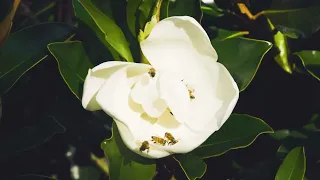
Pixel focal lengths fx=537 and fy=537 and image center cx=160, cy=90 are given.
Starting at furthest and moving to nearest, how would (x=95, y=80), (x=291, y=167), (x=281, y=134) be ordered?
(x=281, y=134)
(x=291, y=167)
(x=95, y=80)

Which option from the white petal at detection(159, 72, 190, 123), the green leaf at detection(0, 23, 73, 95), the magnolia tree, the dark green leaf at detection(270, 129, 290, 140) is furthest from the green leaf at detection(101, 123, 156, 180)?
the dark green leaf at detection(270, 129, 290, 140)

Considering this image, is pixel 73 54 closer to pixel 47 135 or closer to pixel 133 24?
pixel 133 24

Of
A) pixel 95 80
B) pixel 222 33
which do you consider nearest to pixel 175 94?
pixel 95 80

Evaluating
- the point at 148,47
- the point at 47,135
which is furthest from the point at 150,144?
the point at 47,135

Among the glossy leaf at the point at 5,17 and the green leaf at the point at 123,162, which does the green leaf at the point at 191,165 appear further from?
the glossy leaf at the point at 5,17

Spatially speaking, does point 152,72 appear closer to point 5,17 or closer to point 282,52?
point 5,17

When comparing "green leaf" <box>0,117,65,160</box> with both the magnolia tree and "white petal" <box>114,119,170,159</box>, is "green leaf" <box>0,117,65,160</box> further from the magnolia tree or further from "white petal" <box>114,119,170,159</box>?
"white petal" <box>114,119,170,159</box>

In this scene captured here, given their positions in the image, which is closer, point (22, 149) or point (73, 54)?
point (73, 54)
